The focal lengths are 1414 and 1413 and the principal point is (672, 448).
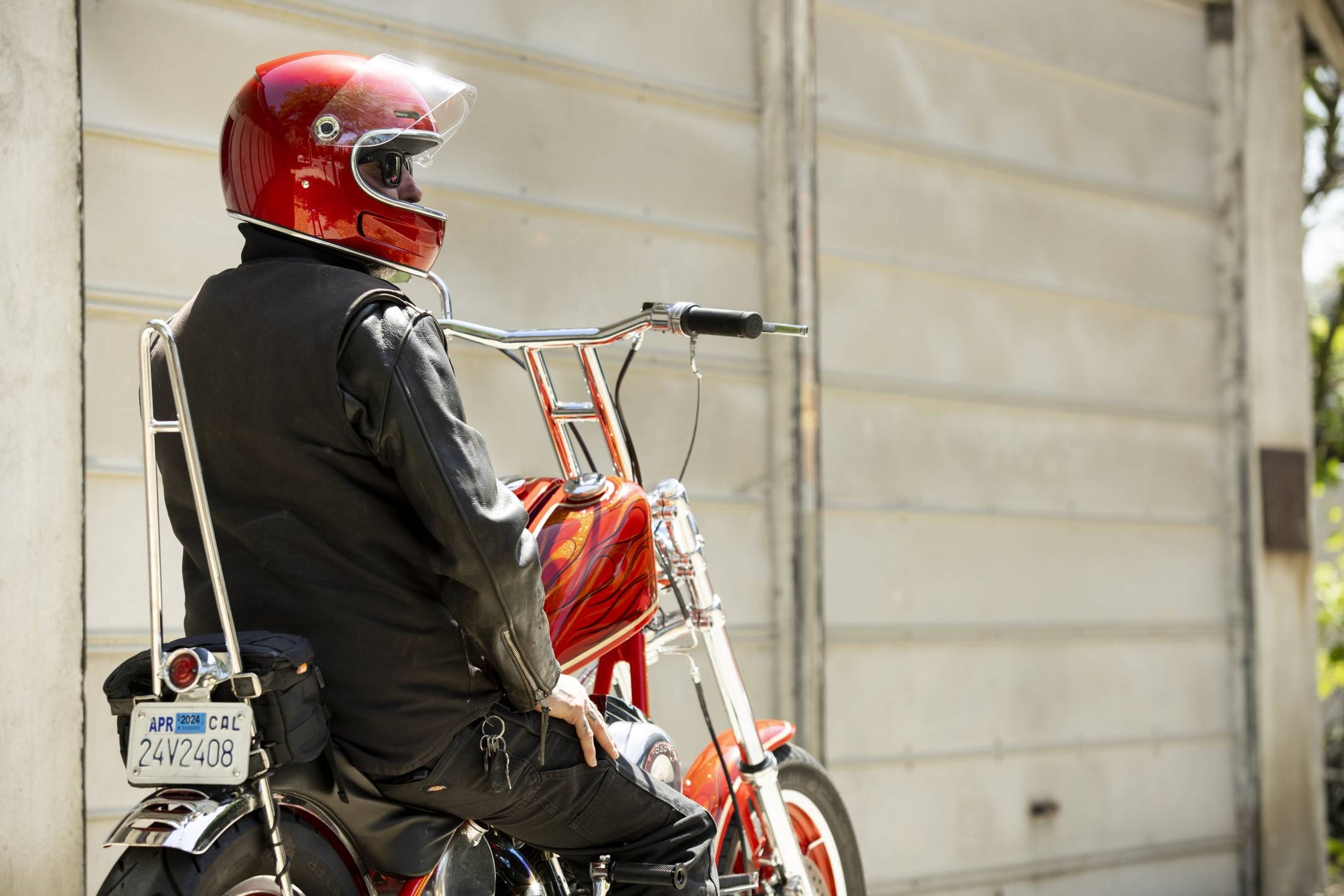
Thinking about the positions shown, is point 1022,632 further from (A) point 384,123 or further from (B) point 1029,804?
(A) point 384,123

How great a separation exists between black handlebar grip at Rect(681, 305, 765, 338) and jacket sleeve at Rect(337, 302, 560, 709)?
503 millimetres

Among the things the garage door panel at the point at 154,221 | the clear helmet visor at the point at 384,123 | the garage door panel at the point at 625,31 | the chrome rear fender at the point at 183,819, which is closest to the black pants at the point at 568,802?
the chrome rear fender at the point at 183,819

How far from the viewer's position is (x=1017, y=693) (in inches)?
206

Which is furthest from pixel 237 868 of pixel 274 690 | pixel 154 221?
pixel 154 221

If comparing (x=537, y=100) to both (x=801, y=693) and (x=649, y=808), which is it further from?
(x=649, y=808)

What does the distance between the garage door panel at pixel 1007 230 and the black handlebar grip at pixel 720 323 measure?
2.40 meters

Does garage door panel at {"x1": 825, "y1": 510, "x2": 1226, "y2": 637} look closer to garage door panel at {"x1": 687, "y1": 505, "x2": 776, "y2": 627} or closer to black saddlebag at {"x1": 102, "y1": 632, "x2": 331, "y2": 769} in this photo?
garage door panel at {"x1": 687, "y1": 505, "x2": 776, "y2": 627}

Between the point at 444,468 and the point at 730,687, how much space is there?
3.43ft

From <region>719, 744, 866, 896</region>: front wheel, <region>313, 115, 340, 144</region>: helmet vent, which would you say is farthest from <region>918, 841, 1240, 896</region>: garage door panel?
<region>313, 115, 340, 144</region>: helmet vent

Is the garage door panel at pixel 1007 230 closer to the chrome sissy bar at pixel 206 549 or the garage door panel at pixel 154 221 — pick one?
the garage door panel at pixel 154 221

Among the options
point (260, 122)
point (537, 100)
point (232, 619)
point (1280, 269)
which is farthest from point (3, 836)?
point (1280, 269)

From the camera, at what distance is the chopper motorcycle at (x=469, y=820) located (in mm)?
1824

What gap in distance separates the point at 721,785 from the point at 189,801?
125 centimetres

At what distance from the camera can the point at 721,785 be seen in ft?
9.29
